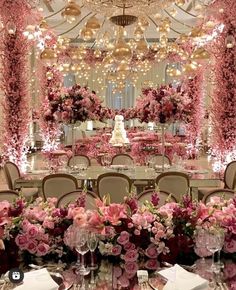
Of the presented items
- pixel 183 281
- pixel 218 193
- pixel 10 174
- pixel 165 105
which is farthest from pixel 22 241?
pixel 165 105

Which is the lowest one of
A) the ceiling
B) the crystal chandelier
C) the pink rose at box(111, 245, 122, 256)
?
the pink rose at box(111, 245, 122, 256)

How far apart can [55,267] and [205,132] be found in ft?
52.9

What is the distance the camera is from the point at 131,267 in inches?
108

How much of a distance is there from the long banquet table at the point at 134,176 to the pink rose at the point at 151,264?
10.3ft

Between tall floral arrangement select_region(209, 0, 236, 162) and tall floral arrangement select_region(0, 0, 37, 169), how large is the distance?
360 centimetres

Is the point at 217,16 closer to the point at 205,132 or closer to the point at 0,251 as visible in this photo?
the point at 0,251

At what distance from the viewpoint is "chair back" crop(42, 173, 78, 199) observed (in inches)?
217

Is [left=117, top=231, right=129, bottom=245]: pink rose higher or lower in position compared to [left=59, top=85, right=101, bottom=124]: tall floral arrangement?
lower

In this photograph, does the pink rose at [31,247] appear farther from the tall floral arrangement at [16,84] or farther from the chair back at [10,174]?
the tall floral arrangement at [16,84]

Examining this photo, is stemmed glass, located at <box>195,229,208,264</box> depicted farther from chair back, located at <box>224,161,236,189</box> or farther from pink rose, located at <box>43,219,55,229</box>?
chair back, located at <box>224,161,236,189</box>

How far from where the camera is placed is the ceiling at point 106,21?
11711mm

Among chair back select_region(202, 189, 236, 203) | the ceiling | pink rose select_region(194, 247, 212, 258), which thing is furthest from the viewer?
the ceiling

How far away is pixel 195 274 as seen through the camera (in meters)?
2.50

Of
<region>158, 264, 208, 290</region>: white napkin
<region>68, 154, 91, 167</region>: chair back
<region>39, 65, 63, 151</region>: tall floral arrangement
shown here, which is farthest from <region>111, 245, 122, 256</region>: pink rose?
<region>39, 65, 63, 151</region>: tall floral arrangement
